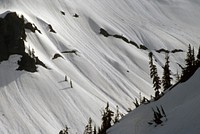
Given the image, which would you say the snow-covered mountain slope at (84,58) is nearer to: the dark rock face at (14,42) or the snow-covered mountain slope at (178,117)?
the dark rock face at (14,42)

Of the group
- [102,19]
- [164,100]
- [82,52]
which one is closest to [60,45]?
[82,52]

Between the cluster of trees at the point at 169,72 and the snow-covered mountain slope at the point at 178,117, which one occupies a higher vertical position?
the cluster of trees at the point at 169,72

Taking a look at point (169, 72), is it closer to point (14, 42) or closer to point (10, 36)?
point (14, 42)

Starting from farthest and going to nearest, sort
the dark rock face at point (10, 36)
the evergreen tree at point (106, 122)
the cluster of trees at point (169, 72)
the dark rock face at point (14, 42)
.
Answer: the dark rock face at point (10, 36), the dark rock face at point (14, 42), the evergreen tree at point (106, 122), the cluster of trees at point (169, 72)

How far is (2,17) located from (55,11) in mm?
24604

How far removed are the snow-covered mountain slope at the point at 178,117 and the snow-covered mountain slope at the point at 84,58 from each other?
36.3 meters

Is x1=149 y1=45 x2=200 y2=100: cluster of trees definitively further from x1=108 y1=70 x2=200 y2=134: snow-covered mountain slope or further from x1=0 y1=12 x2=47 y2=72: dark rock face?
x1=0 y1=12 x2=47 y2=72: dark rock face

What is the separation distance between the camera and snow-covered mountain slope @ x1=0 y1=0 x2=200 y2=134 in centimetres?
5716

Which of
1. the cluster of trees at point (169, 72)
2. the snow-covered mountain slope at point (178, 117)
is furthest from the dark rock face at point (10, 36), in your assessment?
the snow-covered mountain slope at point (178, 117)

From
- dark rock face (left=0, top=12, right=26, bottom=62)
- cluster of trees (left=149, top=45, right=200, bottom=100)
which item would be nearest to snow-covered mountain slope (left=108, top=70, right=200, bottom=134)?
cluster of trees (left=149, top=45, right=200, bottom=100)

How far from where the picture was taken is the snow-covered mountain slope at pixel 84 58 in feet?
188

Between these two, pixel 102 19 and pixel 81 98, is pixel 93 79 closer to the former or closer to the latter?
pixel 81 98

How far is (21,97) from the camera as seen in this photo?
58.9 metres

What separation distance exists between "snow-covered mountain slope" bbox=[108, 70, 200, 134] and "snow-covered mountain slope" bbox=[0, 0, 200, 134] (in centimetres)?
3632
